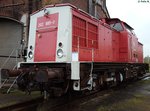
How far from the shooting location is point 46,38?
8000 millimetres

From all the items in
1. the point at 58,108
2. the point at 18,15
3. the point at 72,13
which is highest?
the point at 18,15

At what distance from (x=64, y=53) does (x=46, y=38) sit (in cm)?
102

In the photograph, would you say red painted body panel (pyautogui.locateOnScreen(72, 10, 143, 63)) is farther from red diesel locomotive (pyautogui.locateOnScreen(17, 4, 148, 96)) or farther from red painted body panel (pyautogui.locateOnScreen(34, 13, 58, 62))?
red painted body panel (pyautogui.locateOnScreen(34, 13, 58, 62))

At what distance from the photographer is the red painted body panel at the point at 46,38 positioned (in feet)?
25.4

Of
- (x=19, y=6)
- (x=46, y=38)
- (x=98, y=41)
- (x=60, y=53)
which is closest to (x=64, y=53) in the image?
(x=60, y=53)

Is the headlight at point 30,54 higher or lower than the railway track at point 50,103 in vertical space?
higher

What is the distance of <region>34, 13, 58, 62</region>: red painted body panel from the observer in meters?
7.75

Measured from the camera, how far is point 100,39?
30.5ft

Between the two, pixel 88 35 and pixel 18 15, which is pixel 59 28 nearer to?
pixel 88 35

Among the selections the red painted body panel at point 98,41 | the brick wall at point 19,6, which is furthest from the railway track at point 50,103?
the brick wall at point 19,6

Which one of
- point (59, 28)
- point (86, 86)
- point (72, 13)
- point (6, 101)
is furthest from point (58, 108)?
point (72, 13)

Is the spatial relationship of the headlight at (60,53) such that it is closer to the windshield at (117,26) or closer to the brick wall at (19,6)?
the windshield at (117,26)

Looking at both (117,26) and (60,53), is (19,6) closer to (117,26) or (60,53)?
(117,26)

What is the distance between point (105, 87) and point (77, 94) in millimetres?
2068
